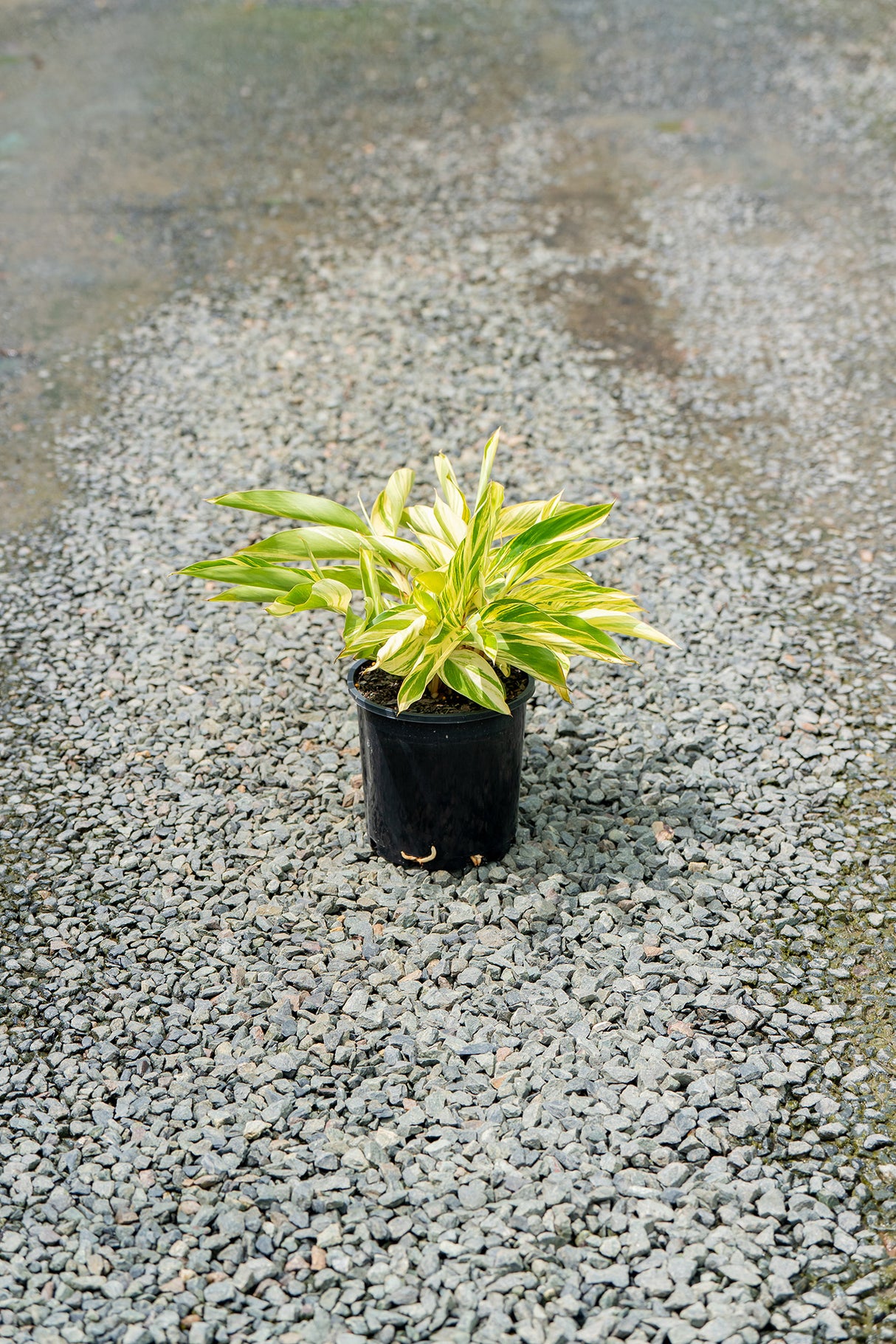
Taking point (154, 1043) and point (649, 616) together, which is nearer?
point (154, 1043)

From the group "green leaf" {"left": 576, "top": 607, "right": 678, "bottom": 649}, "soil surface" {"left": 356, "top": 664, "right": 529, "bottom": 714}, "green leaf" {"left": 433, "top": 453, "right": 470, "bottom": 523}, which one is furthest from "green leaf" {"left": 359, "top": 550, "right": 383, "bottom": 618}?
"green leaf" {"left": 576, "top": 607, "right": 678, "bottom": 649}

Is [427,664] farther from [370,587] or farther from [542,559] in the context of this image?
[542,559]

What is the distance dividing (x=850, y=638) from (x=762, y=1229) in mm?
2167

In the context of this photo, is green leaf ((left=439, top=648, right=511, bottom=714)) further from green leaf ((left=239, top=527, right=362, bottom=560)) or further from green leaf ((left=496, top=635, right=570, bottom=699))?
green leaf ((left=239, top=527, right=362, bottom=560))

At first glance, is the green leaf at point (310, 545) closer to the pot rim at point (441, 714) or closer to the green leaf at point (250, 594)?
the green leaf at point (250, 594)

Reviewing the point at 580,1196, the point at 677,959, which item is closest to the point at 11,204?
the point at 677,959

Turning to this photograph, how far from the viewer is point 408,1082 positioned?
2.53m

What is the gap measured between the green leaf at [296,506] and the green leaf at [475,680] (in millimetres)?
487

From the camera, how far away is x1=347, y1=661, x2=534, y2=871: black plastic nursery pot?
282cm

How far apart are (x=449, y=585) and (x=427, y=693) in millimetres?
316

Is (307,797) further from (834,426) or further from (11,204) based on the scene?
(11,204)

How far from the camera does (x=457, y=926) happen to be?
289 cm

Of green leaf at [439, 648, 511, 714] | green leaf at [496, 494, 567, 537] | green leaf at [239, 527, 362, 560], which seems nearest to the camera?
green leaf at [439, 648, 511, 714]

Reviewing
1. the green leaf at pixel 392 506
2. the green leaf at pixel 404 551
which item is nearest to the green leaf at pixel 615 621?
the green leaf at pixel 404 551
